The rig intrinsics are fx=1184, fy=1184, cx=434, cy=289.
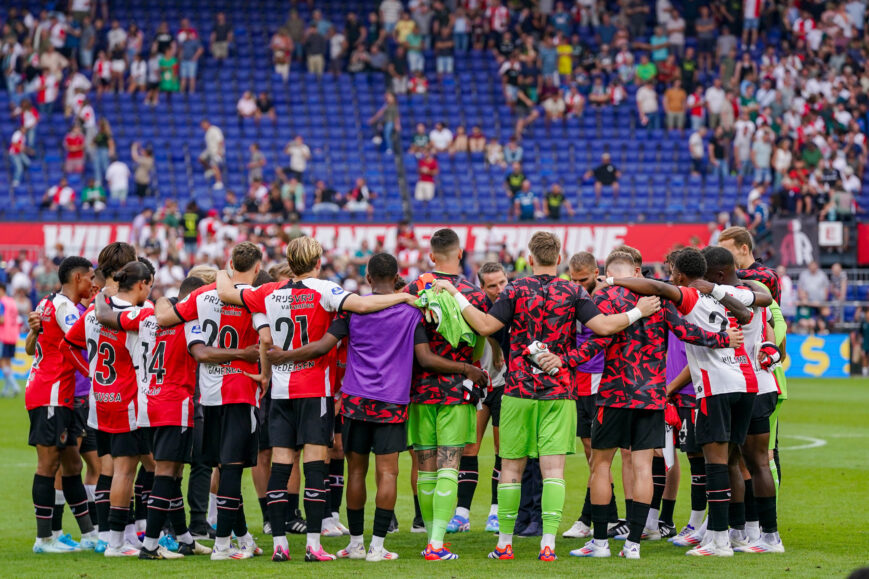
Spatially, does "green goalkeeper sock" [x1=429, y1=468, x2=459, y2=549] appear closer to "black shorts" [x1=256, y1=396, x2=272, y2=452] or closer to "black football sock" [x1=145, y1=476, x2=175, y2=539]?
"black shorts" [x1=256, y1=396, x2=272, y2=452]

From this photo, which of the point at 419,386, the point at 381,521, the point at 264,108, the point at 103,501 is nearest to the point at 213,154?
the point at 264,108

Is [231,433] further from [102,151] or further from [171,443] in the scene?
[102,151]

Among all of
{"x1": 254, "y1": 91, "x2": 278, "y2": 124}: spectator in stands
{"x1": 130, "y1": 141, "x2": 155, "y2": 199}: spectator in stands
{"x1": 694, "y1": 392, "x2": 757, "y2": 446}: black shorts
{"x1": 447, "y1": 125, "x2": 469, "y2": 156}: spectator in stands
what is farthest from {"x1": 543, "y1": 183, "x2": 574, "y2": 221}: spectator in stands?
{"x1": 694, "y1": 392, "x2": 757, "y2": 446}: black shorts

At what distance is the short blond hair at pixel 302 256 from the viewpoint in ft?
29.1

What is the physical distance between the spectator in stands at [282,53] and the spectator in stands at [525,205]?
9.51m

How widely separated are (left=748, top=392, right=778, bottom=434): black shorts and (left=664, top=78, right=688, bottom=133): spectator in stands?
28915 millimetres

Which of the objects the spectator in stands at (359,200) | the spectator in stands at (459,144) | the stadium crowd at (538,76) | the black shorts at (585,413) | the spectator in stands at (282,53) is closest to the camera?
the black shorts at (585,413)

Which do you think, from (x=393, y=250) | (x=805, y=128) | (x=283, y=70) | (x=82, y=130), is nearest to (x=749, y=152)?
(x=805, y=128)

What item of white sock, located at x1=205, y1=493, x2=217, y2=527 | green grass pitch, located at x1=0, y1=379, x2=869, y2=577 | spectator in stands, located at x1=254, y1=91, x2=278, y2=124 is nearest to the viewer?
green grass pitch, located at x1=0, y1=379, x2=869, y2=577

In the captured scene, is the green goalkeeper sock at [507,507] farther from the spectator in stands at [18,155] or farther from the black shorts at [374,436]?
the spectator in stands at [18,155]

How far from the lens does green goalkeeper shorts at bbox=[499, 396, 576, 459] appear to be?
28.5 ft

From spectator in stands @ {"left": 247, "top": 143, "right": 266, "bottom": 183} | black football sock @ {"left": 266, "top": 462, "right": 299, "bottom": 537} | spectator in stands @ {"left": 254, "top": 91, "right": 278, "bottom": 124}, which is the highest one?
spectator in stands @ {"left": 254, "top": 91, "right": 278, "bottom": 124}

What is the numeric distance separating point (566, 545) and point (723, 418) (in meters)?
1.75

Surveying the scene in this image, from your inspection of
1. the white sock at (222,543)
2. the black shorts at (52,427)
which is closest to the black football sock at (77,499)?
the black shorts at (52,427)
